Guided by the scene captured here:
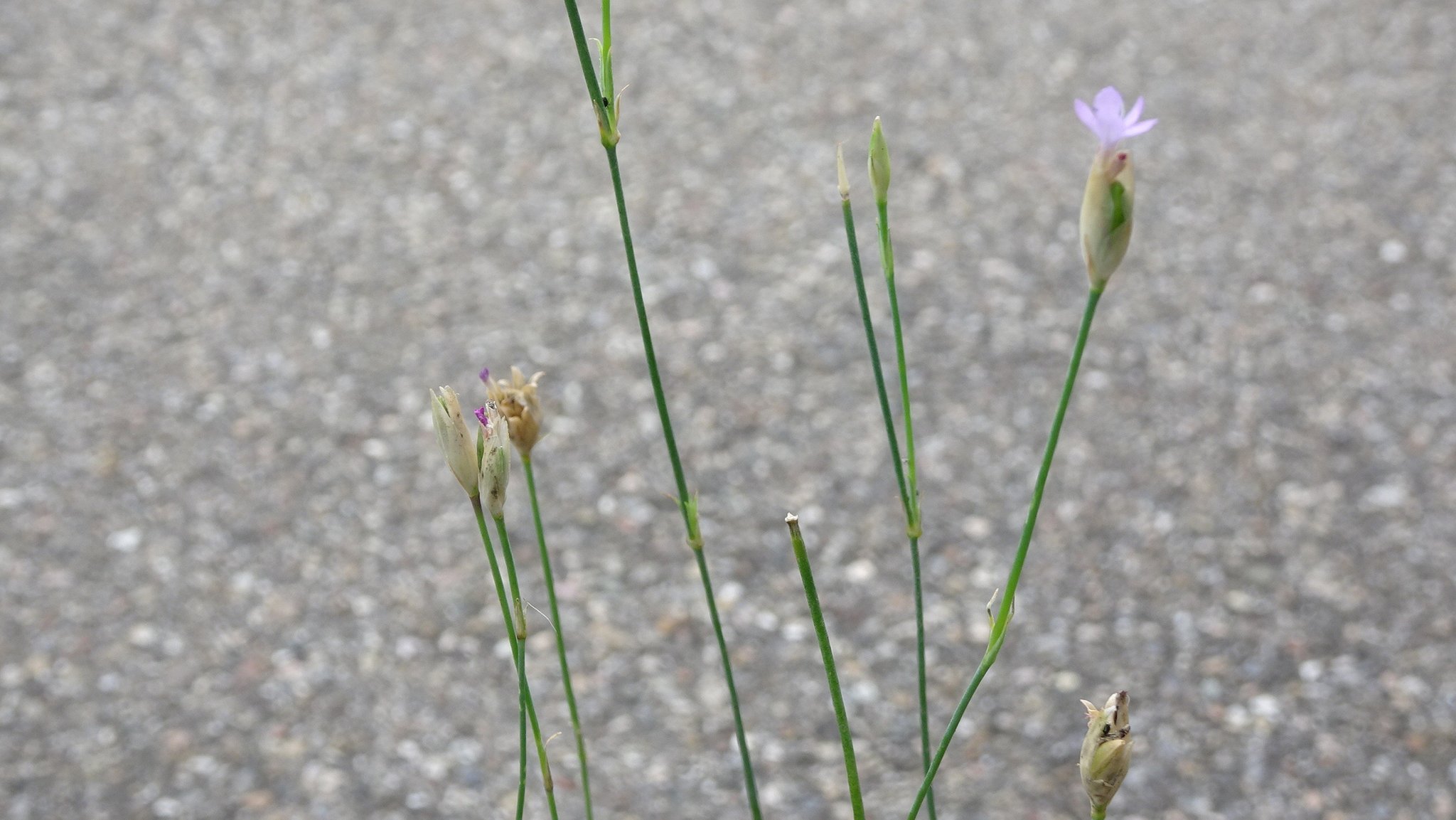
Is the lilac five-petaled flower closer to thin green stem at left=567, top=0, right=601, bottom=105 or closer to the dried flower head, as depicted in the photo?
thin green stem at left=567, top=0, right=601, bottom=105

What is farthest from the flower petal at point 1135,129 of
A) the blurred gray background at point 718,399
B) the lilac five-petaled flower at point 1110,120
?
the blurred gray background at point 718,399

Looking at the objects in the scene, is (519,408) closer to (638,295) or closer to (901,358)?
(638,295)

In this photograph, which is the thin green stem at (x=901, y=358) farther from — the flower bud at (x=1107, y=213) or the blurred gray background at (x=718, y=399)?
the blurred gray background at (x=718, y=399)

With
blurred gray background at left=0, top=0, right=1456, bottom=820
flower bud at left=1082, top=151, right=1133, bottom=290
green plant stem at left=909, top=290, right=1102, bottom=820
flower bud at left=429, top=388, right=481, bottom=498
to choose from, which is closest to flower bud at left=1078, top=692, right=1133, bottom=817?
green plant stem at left=909, top=290, right=1102, bottom=820

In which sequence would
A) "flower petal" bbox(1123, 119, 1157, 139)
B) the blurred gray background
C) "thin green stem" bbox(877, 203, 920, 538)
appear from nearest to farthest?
"flower petal" bbox(1123, 119, 1157, 139)
"thin green stem" bbox(877, 203, 920, 538)
the blurred gray background

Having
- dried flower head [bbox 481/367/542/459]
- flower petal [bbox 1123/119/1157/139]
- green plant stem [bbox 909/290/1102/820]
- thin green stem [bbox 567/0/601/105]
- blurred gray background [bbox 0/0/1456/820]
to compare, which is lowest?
green plant stem [bbox 909/290/1102/820]

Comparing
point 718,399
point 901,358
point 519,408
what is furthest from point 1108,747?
point 718,399
